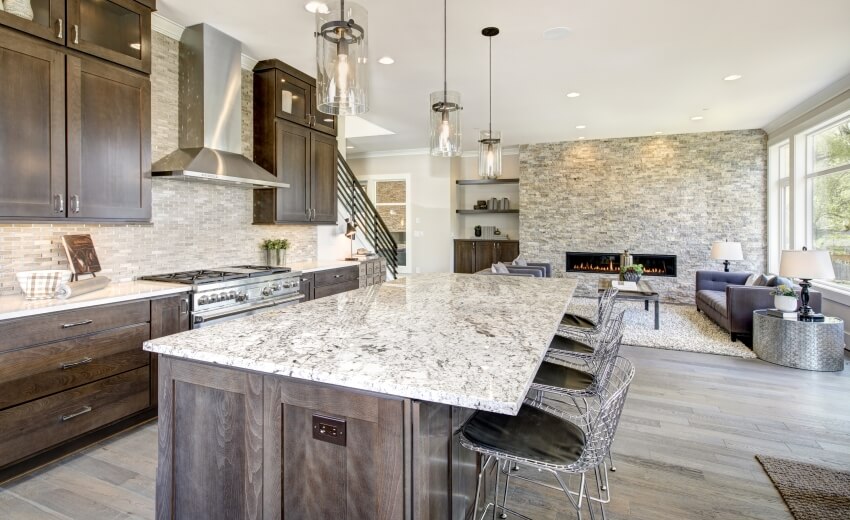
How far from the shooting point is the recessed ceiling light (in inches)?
144

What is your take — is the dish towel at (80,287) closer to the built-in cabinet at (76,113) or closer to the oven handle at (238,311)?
the built-in cabinet at (76,113)

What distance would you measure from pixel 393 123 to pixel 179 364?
605cm

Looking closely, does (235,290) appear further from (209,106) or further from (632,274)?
(632,274)

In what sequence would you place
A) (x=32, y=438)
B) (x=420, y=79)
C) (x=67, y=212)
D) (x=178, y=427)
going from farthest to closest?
(x=420, y=79), (x=67, y=212), (x=32, y=438), (x=178, y=427)

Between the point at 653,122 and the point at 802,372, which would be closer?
the point at 802,372

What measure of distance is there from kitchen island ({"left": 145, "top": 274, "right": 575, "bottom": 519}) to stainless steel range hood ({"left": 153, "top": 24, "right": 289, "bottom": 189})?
7.39 feet

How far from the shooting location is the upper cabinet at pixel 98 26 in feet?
8.30

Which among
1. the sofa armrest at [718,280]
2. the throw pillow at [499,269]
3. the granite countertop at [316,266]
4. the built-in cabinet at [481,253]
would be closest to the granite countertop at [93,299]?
the granite countertop at [316,266]

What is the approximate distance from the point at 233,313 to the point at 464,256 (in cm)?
638

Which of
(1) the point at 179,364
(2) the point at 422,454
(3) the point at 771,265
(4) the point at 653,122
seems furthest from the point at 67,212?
(3) the point at 771,265

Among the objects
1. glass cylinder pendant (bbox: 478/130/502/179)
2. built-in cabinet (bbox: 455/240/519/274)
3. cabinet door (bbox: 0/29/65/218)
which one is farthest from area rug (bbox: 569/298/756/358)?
cabinet door (bbox: 0/29/65/218)

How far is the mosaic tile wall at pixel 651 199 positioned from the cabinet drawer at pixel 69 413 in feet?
23.6

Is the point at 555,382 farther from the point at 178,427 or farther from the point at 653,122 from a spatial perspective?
the point at 653,122

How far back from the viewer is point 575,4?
327cm
